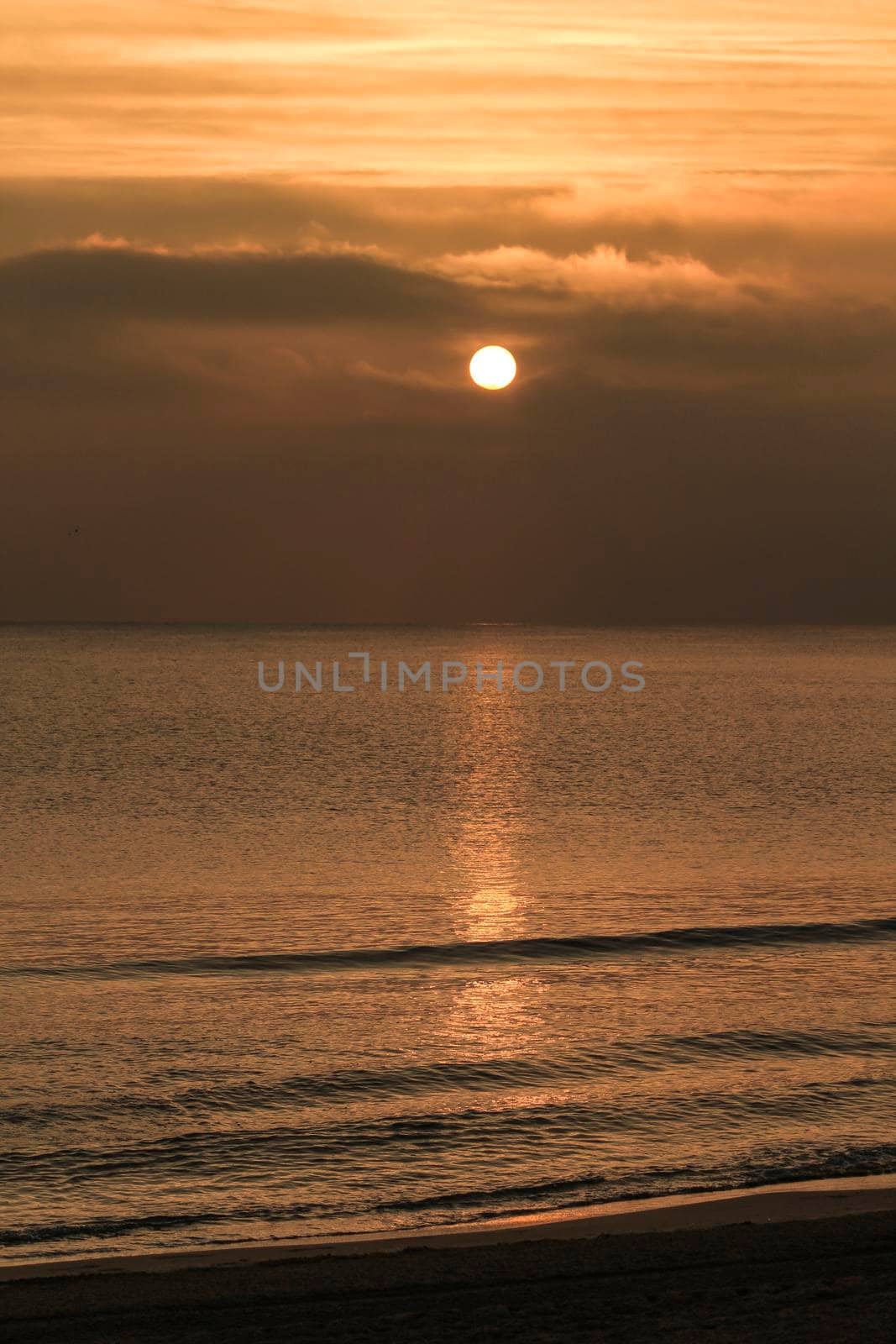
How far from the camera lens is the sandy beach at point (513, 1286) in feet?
31.1

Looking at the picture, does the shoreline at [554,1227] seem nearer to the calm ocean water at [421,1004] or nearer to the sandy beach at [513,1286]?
the sandy beach at [513,1286]

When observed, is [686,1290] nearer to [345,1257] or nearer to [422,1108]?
[345,1257]

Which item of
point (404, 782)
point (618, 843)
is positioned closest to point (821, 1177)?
point (618, 843)

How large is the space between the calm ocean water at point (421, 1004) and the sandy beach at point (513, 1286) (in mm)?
984

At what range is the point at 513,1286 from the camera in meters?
10.4

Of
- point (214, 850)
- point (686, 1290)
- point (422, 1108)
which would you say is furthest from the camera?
point (214, 850)

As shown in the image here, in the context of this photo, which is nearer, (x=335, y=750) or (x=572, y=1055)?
(x=572, y=1055)

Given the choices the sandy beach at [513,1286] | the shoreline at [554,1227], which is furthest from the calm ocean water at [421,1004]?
the sandy beach at [513,1286]

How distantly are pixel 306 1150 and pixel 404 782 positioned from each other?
148 ft

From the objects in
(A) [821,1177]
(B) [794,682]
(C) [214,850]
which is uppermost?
(B) [794,682]

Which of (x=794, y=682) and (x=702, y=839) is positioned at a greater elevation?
(x=794, y=682)

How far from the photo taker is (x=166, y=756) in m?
71.4

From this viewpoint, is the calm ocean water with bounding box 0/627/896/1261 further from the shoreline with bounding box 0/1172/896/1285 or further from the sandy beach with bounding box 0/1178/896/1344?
the sandy beach with bounding box 0/1178/896/1344

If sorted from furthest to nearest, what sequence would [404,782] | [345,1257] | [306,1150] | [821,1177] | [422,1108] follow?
1. [404,782]
2. [422,1108]
3. [306,1150]
4. [821,1177]
5. [345,1257]
